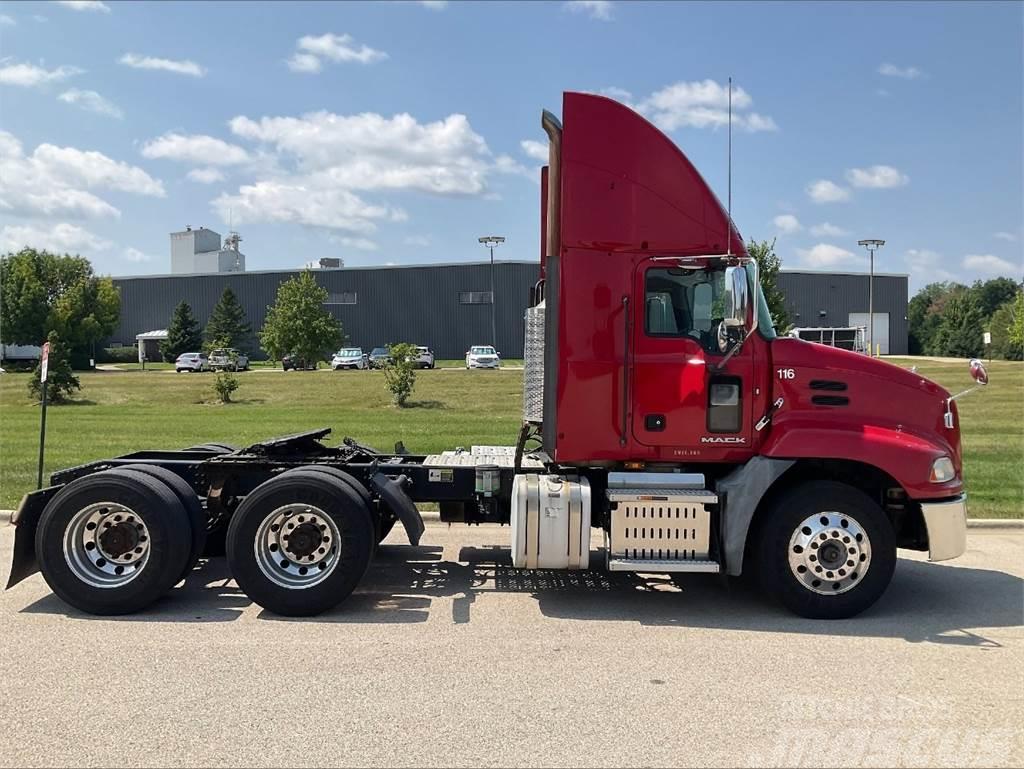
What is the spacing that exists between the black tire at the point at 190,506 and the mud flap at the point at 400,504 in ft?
4.28

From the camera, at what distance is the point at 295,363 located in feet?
176

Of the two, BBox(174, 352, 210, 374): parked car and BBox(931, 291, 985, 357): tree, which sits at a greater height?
BBox(931, 291, 985, 357): tree

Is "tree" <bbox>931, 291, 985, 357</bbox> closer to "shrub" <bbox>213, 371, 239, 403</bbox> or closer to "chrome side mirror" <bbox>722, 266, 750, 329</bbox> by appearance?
"shrub" <bbox>213, 371, 239, 403</bbox>

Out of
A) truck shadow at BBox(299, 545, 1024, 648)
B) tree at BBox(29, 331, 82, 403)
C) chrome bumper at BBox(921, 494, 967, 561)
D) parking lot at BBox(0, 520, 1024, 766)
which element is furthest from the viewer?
tree at BBox(29, 331, 82, 403)

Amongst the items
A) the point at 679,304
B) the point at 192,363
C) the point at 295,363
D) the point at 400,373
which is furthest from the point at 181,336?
the point at 679,304

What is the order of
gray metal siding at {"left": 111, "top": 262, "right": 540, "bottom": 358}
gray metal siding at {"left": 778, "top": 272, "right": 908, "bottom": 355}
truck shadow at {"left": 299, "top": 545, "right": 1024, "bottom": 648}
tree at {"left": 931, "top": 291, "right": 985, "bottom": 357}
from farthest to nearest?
tree at {"left": 931, "top": 291, "right": 985, "bottom": 357} → gray metal siding at {"left": 778, "top": 272, "right": 908, "bottom": 355} → gray metal siding at {"left": 111, "top": 262, "right": 540, "bottom": 358} → truck shadow at {"left": 299, "top": 545, "right": 1024, "bottom": 648}

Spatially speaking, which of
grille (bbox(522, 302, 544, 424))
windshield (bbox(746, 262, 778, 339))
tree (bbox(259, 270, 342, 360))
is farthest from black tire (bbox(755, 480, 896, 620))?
tree (bbox(259, 270, 342, 360))

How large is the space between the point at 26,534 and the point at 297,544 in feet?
6.64

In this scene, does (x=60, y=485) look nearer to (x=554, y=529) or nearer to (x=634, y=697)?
(x=554, y=529)

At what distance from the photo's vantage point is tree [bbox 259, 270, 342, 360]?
51750 millimetres

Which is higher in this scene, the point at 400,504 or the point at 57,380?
the point at 57,380

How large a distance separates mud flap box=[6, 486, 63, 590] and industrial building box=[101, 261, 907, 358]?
64903 millimetres

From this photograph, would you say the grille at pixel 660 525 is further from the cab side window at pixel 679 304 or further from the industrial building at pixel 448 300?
the industrial building at pixel 448 300

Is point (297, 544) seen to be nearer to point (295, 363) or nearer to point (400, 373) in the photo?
point (400, 373)
